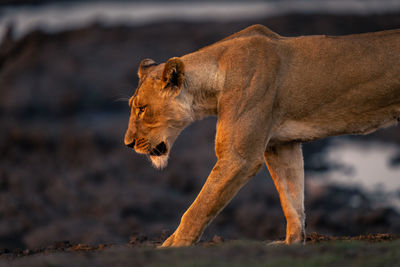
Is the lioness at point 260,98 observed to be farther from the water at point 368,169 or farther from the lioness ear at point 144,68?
the water at point 368,169

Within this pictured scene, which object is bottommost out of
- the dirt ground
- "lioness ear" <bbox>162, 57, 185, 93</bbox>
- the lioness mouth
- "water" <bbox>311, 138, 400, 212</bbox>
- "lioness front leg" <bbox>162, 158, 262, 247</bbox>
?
"water" <bbox>311, 138, 400, 212</bbox>

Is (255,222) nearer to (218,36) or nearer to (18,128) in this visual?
(18,128)

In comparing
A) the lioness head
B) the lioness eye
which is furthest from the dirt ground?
the lioness eye

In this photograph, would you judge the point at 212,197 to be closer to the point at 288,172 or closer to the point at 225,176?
the point at 225,176

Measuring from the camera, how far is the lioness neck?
223 inches

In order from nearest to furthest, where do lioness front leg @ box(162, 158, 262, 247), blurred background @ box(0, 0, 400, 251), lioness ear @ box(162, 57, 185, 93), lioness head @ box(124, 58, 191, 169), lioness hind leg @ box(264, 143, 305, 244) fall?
lioness front leg @ box(162, 158, 262, 247) → lioness ear @ box(162, 57, 185, 93) → lioness head @ box(124, 58, 191, 169) → lioness hind leg @ box(264, 143, 305, 244) → blurred background @ box(0, 0, 400, 251)

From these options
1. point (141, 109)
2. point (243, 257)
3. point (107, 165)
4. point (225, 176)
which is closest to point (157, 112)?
point (141, 109)

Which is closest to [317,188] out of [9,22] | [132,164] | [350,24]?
[132,164]

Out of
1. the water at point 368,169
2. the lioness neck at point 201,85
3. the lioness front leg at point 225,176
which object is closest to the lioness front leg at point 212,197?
the lioness front leg at point 225,176

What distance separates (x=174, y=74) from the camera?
5543 mm

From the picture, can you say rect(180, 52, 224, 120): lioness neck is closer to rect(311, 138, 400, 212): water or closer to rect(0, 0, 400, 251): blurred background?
rect(0, 0, 400, 251): blurred background

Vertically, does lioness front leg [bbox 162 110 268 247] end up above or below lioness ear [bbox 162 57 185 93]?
below

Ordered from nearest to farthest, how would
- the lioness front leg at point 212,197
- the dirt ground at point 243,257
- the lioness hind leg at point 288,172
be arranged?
the dirt ground at point 243,257
the lioness front leg at point 212,197
the lioness hind leg at point 288,172

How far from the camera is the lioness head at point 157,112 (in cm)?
563
